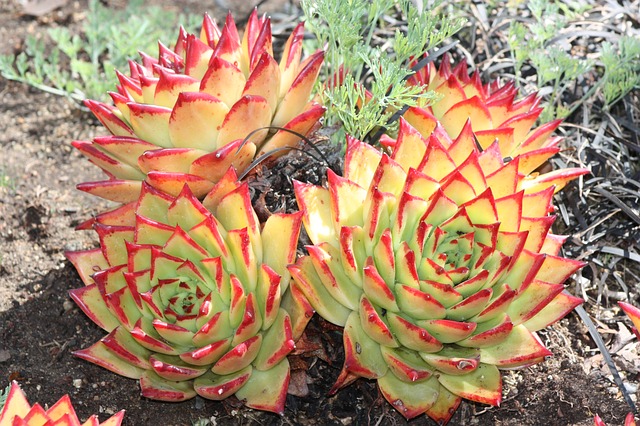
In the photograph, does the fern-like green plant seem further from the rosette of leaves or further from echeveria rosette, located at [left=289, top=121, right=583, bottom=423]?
echeveria rosette, located at [left=289, top=121, right=583, bottom=423]

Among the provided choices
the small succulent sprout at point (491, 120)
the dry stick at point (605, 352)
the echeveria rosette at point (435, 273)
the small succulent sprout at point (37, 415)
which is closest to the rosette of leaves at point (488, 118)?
the small succulent sprout at point (491, 120)

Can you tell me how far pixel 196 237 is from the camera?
2191 millimetres

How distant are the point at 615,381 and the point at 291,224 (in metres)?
1.11

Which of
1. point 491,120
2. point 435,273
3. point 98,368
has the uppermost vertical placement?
point 491,120

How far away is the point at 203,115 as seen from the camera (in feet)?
7.50

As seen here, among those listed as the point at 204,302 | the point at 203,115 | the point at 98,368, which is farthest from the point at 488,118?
the point at 98,368

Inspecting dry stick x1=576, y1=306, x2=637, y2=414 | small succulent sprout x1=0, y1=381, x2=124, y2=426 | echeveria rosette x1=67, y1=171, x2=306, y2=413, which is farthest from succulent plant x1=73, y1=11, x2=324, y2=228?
dry stick x1=576, y1=306, x2=637, y2=414

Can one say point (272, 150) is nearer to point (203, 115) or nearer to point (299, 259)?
point (203, 115)

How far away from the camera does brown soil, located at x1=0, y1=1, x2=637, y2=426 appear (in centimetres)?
237

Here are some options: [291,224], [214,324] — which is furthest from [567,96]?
[214,324]

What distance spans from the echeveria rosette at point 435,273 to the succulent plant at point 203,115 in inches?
10.9

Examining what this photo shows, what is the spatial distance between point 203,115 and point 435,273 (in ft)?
2.56

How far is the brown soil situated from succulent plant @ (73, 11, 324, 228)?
0.21 meters

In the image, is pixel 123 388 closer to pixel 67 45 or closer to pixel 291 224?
pixel 291 224
